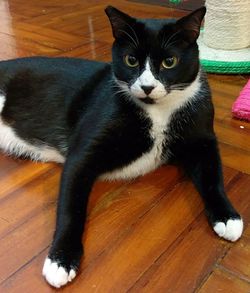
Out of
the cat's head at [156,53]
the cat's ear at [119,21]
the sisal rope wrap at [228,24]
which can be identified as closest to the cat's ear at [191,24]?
the cat's head at [156,53]

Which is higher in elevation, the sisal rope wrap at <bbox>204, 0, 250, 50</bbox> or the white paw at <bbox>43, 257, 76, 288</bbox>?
the white paw at <bbox>43, 257, 76, 288</bbox>

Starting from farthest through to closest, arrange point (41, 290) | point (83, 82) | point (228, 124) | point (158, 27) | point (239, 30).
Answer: point (239, 30), point (228, 124), point (83, 82), point (158, 27), point (41, 290)

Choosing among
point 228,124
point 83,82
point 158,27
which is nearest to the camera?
point 158,27

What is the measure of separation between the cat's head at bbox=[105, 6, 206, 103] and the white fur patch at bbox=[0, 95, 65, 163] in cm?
32

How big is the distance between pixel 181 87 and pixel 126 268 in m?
0.40

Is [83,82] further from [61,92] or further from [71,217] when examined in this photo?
[71,217]

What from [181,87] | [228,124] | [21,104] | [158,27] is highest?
[158,27]

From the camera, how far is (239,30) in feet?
5.42

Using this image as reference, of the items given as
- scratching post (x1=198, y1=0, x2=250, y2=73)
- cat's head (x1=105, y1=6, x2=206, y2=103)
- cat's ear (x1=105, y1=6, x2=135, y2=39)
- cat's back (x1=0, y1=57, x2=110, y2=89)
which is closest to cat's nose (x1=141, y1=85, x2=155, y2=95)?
cat's head (x1=105, y1=6, x2=206, y2=103)

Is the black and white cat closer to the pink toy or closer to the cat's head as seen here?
the cat's head

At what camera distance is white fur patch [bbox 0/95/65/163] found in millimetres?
1105

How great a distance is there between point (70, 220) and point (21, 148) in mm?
398

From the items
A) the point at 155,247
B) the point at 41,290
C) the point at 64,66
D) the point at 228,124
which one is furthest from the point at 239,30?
the point at 41,290

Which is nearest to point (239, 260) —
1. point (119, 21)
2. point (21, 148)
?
point (119, 21)
